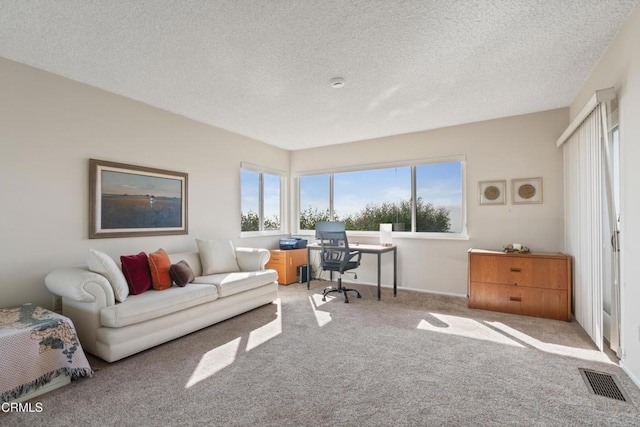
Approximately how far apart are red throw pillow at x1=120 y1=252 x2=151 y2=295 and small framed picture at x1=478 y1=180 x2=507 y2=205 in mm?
4516

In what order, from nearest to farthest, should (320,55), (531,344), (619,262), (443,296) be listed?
(619,262) → (320,55) → (531,344) → (443,296)

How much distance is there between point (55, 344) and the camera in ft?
7.19

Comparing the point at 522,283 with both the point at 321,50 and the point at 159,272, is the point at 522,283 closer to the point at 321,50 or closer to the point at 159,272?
the point at 321,50

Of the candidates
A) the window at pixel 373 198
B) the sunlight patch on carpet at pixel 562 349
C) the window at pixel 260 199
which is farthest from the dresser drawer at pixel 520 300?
the window at pixel 260 199

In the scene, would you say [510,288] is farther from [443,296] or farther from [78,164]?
[78,164]

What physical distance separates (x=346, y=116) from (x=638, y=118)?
115 inches

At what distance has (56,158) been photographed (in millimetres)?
3047

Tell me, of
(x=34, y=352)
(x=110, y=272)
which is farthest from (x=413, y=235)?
(x=34, y=352)

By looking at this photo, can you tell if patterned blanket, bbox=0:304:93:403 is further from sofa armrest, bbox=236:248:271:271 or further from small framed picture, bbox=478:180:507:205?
small framed picture, bbox=478:180:507:205

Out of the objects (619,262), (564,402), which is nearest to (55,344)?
(564,402)

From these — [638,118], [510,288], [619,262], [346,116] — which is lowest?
[510,288]

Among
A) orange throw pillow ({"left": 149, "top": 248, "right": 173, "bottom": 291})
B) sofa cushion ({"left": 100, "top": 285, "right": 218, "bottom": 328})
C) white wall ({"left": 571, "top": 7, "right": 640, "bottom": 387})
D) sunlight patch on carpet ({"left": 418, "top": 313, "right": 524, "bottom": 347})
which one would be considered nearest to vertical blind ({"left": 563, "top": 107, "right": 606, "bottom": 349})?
white wall ({"left": 571, "top": 7, "right": 640, "bottom": 387})

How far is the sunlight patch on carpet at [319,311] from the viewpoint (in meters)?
3.59

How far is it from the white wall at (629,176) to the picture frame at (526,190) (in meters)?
1.83
